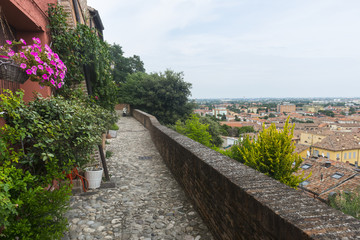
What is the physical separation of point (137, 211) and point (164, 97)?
71.1 feet

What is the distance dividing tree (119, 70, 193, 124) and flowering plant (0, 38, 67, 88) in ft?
71.0

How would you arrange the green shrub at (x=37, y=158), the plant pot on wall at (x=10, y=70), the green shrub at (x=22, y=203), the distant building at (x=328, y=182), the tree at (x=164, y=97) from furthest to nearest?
the tree at (x=164, y=97) < the distant building at (x=328, y=182) < the plant pot on wall at (x=10, y=70) < the green shrub at (x=37, y=158) < the green shrub at (x=22, y=203)

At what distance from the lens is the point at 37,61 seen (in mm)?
2820

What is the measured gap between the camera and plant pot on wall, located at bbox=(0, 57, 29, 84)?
2.49 m

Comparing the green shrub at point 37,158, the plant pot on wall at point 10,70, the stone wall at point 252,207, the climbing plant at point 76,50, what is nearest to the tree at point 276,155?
the stone wall at point 252,207

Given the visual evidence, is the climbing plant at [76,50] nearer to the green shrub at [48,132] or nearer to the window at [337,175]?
the green shrub at [48,132]

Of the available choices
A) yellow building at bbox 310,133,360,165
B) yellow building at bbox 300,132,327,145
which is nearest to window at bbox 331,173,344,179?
yellow building at bbox 310,133,360,165

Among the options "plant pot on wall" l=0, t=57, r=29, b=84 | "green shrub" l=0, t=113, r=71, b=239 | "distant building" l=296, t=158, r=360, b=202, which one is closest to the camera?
"green shrub" l=0, t=113, r=71, b=239

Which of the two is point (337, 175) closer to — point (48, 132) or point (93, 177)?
point (93, 177)

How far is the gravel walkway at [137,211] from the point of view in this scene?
341 cm

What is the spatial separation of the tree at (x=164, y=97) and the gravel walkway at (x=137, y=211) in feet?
62.4

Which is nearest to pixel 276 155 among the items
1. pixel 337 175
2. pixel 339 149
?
pixel 337 175

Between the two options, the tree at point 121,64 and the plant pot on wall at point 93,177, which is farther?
the tree at point 121,64

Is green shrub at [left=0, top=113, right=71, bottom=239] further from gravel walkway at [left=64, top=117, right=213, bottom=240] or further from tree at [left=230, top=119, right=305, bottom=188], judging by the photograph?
tree at [left=230, top=119, right=305, bottom=188]
